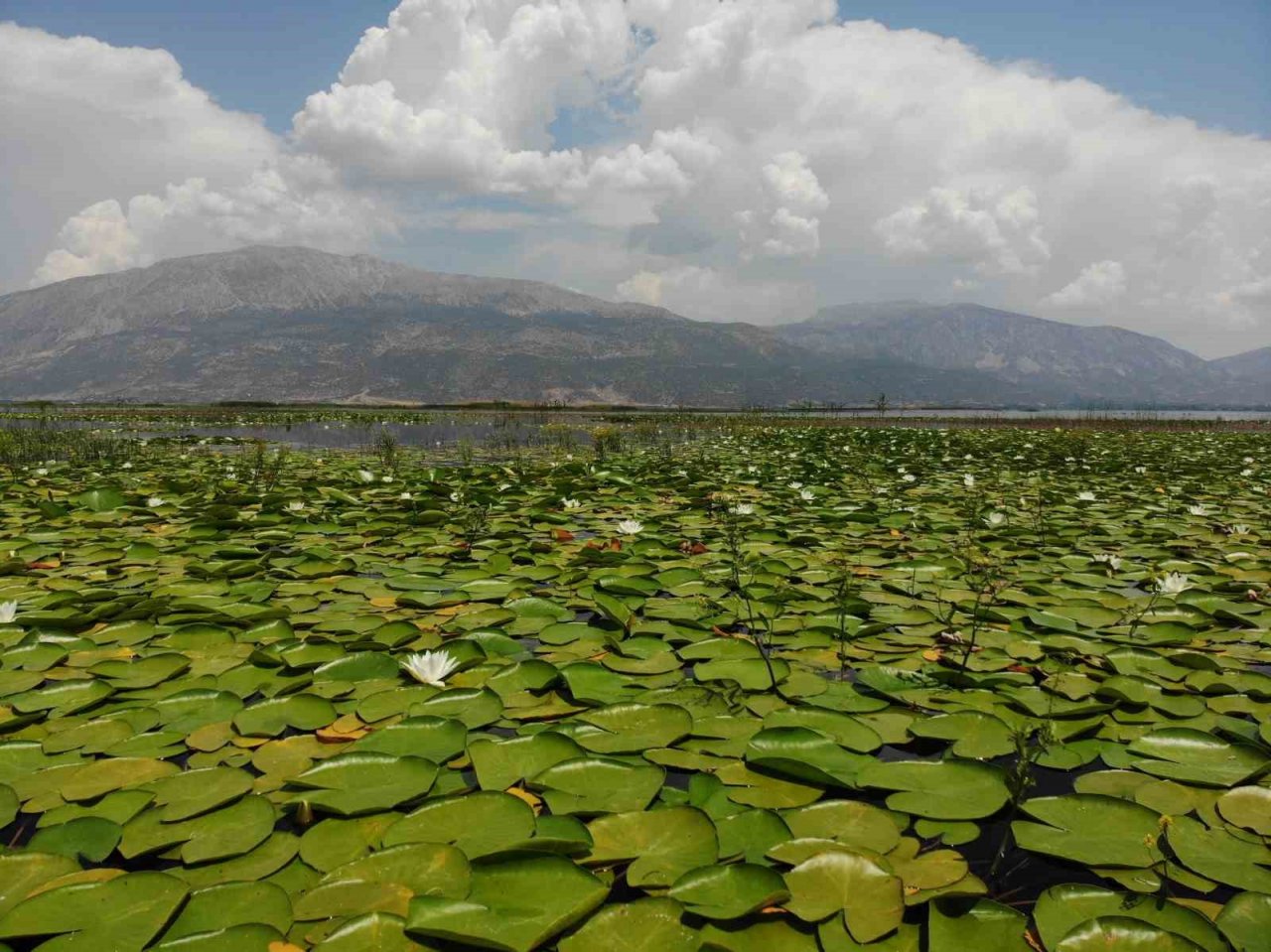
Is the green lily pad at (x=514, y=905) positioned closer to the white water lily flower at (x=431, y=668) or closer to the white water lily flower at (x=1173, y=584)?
the white water lily flower at (x=431, y=668)

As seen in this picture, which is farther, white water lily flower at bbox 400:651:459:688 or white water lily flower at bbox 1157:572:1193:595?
white water lily flower at bbox 1157:572:1193:595

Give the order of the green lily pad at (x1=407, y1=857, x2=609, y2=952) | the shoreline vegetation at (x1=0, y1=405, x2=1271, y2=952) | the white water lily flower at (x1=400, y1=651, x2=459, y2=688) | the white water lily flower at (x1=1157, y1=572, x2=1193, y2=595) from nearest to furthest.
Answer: the green lily pad at (x1=407, y1=857, x2=609, y2=952), the shoreline vegetation at (x1=0, y1=405, x2=1271, y2=952), the white water lily flower at (x1=400, y1=651, x2=459, y2=688), the white water lily flower at (x1=1157, y1=572, x2=1193, y2=595)

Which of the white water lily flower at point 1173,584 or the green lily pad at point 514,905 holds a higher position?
the white water lily flower at point 1173,584

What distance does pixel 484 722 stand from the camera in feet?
8.76

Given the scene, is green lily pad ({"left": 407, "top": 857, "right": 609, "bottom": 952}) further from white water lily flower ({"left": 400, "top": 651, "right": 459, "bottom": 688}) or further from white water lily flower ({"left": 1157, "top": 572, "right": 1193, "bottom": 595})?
white water lily flower ({"left": 1157, "top": 572, "right": 1193, "bottom": 595})

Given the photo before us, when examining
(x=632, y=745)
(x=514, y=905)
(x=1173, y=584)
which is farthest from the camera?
(x=1173, y=584)

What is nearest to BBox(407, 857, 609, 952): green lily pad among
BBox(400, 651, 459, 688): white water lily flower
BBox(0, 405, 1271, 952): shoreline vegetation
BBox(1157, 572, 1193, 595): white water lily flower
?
BBox(0, 405, 1271, 952): shoreline vegetation

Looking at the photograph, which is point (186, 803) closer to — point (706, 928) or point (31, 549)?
point (706, 928)

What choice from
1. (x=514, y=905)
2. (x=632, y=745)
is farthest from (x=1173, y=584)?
(x=514, y=905)

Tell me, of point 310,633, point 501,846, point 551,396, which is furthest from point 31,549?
point 551,396

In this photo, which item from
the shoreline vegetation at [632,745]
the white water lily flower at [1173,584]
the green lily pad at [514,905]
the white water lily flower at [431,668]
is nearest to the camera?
the green lily pad at [514,905]

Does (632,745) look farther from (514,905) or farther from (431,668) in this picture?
(431,668)

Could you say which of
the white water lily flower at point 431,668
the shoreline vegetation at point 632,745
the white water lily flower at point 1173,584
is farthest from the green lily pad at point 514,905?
the white water lily flower at point 1173,584

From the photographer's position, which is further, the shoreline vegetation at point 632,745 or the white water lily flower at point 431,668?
the white water lily flower at point 431,668
